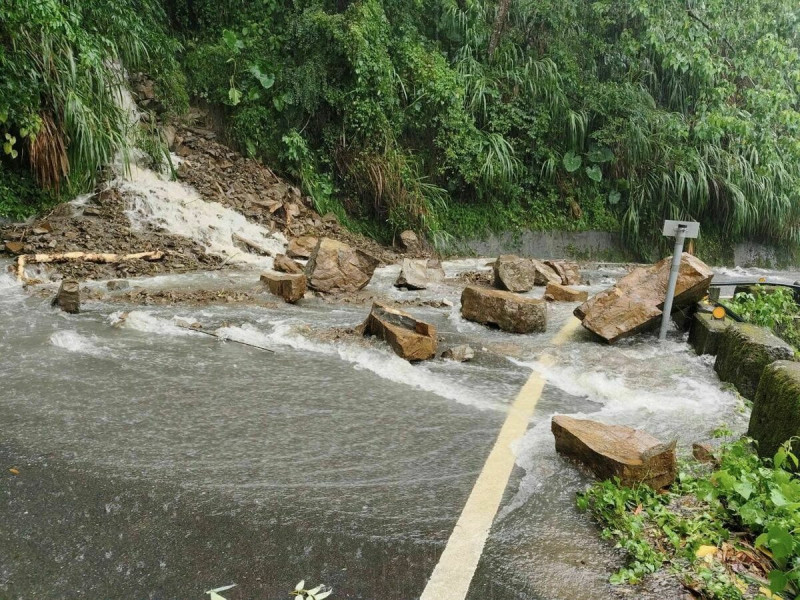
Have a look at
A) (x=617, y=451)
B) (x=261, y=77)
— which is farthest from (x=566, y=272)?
(x=617, y=451)

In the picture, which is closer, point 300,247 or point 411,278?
point 411,278

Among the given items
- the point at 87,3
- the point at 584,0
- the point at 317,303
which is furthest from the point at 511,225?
the point at 87,3

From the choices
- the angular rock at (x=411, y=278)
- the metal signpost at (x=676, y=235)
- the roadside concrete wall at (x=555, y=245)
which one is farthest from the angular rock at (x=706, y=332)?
the roadside concrete wall at (x=555, y=245)

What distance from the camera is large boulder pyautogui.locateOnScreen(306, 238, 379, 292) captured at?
6.48m

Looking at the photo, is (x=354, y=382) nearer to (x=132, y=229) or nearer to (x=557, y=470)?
(x=557, y=470)

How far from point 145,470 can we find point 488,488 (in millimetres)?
1452

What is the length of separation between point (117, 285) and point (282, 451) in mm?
3861

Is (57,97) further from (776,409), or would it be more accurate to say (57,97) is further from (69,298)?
(776,409)

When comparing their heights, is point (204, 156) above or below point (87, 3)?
below

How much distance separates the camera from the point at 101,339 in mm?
4383

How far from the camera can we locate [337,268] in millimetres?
6598

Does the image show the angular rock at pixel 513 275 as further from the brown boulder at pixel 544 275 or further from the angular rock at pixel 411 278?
the angular rock at pixel 411 278

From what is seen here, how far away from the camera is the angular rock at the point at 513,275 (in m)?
7.35

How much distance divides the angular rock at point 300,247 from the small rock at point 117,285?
8.71 ft
